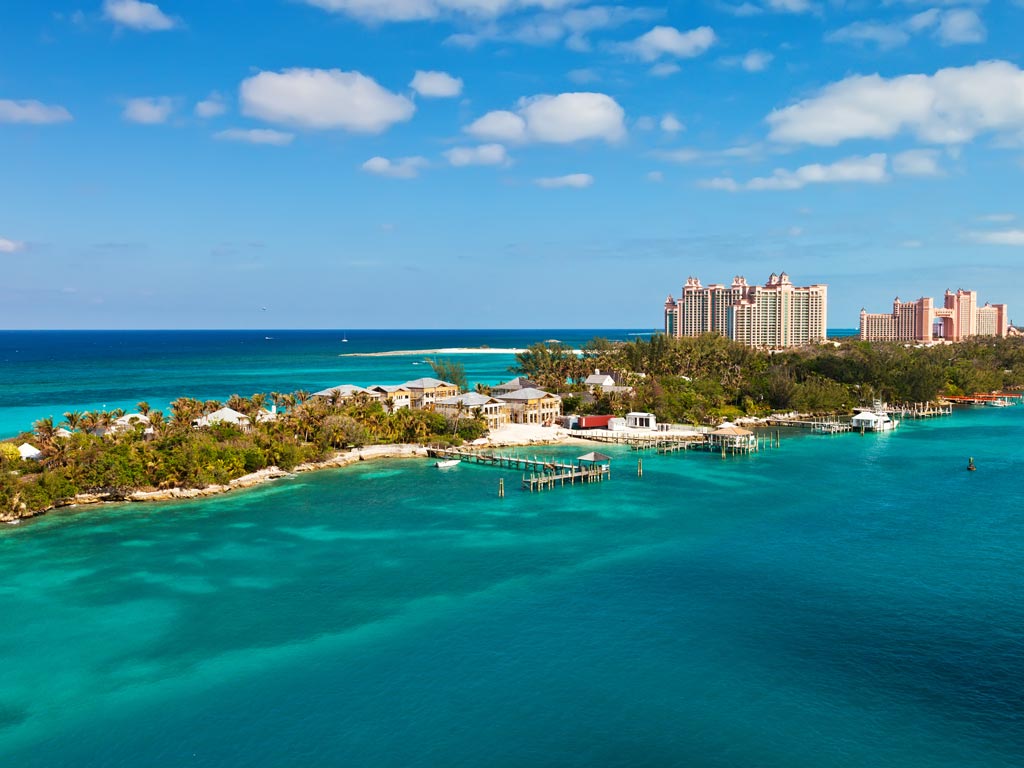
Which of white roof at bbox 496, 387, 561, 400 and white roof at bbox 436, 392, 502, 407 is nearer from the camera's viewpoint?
white roof at bbox 436, 392, 502, 407

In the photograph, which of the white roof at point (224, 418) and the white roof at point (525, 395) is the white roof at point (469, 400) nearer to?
the white roof at point (525, 395)

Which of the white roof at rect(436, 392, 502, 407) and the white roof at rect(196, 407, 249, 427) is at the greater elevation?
the white roof at rect(436, 392, 502, 407)

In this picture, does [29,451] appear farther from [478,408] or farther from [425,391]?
[425,391]

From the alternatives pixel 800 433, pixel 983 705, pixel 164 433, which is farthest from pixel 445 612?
pixel 800 433

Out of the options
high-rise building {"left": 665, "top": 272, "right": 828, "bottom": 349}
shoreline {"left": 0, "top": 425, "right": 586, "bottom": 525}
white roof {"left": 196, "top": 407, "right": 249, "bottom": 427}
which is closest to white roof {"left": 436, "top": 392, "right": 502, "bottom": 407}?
shoreline {"left": 0, "top": 425, "right": 586, "bottom": 525}

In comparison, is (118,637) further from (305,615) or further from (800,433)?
(800,433)

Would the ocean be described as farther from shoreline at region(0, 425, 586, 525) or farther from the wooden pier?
the wooden pier

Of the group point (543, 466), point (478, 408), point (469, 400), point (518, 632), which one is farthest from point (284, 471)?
point (518, 632)
